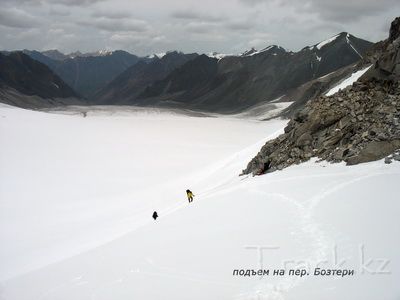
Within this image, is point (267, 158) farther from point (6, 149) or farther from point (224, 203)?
point (6, 149)

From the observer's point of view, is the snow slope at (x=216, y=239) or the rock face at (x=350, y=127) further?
the rock face at (x=350, y=127)

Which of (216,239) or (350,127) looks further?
(350,127)

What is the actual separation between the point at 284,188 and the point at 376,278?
8348 millimetres

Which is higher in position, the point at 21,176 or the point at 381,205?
the point at 21,176

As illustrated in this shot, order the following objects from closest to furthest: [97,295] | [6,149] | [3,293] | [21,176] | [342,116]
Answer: [97,295]
[3,293]
[342,116]
[21,176]
[6,149]

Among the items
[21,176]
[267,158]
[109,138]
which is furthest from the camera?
[109,138]

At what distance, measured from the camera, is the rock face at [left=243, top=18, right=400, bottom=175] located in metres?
19.5

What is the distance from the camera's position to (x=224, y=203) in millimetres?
18203

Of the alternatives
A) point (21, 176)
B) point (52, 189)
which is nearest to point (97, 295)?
point (52, 189)

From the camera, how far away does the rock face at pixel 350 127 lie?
19469 mm

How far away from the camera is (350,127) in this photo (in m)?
22.2

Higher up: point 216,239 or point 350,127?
point 350,127

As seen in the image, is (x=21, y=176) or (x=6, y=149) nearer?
(x=21, y=176)

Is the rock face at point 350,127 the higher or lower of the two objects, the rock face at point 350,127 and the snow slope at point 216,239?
the higher
